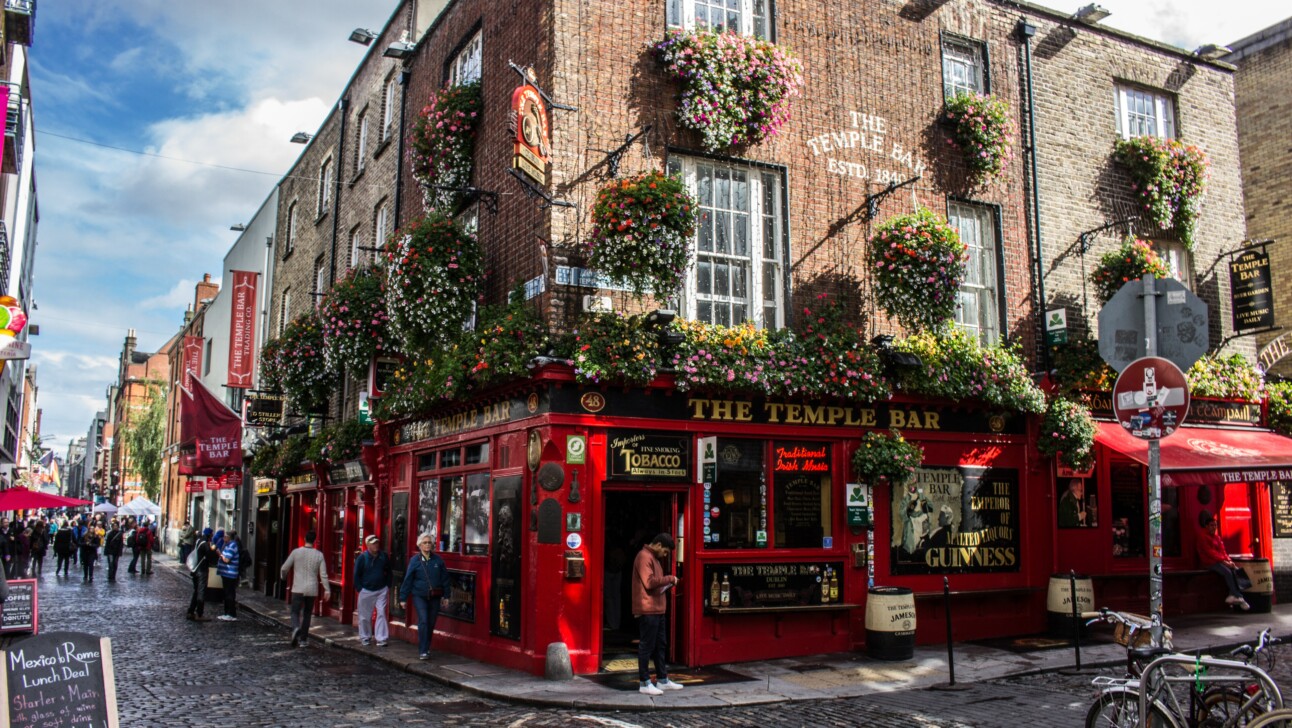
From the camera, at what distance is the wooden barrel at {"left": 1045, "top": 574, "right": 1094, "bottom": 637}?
552 inches

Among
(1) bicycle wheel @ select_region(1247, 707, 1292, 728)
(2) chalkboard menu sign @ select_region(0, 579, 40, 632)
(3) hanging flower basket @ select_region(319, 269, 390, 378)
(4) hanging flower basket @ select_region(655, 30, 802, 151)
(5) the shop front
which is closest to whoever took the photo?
(1) bicycle wheel @ select_region(1247, 707, 1292, 728)

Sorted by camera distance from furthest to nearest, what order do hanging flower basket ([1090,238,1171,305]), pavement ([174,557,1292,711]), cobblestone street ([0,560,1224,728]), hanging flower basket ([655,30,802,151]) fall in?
hanging flower basket ([1090,238,1171,305]), hanging flower basket ([655,30,802,151]), pavement ([174,557,1292,711]), cobblestone street ([0,560,1224,728])

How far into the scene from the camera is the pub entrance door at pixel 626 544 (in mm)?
12727

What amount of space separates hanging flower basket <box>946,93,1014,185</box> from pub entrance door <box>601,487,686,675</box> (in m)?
7.14

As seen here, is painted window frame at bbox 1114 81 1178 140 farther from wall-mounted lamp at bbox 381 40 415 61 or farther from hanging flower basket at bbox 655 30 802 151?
wall-mounted lamp at bbox 381 40 415 61

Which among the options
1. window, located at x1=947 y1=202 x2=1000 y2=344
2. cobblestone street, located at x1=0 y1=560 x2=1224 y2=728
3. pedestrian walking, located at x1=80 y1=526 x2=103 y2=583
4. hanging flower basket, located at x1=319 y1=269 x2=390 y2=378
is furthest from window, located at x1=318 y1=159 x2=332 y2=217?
window, located at x1=947 y1=202 x2=1000 y2=344

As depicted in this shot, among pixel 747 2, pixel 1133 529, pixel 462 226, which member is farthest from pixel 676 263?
pixel 1133 529

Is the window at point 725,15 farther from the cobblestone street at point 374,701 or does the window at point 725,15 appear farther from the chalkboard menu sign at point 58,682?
the chalkboard menu sign at point 58,682

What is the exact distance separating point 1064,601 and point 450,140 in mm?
11267

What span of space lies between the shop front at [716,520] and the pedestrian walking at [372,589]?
0.54m

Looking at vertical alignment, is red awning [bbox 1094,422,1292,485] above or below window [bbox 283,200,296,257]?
below

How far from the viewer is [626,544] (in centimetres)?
1418

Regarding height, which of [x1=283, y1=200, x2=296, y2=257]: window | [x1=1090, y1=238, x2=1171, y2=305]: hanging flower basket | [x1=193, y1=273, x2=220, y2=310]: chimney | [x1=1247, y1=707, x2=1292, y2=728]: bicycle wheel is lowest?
[x1=1247, y1=707, x2=1292, y2=728]: bicycle wheel

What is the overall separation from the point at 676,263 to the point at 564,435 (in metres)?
2.46
